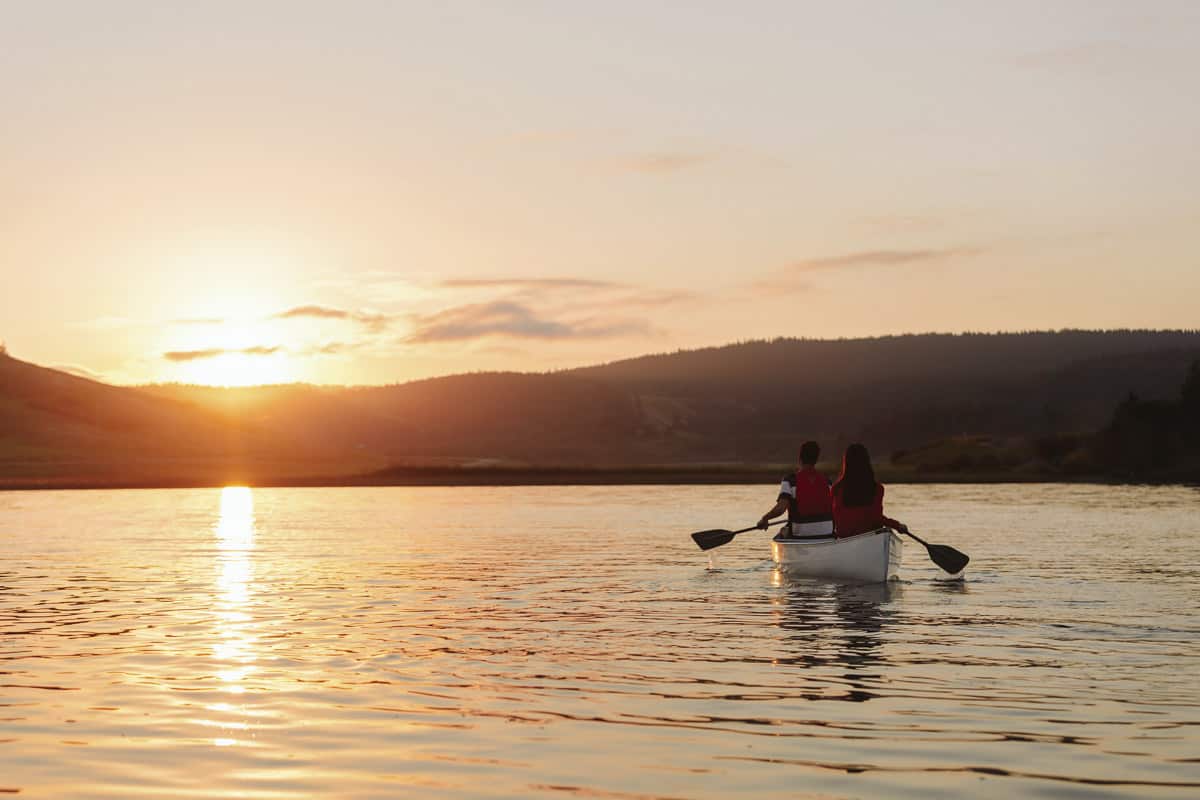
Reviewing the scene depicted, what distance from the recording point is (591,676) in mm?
14859

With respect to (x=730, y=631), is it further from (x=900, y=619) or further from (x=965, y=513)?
(x=965, y=513)

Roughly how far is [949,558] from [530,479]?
8404 centimetres

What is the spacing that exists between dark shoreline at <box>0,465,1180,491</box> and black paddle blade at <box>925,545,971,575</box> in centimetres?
7513

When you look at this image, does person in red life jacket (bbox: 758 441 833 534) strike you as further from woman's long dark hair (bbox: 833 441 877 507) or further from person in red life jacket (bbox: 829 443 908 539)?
woman's long dark hair (bbox: 833 441 877 507)

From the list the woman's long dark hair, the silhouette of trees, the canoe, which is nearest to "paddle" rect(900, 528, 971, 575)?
the canoe

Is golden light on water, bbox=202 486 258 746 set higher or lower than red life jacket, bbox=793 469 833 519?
lower

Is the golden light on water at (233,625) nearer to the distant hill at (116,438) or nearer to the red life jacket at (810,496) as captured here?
the red life jacket at (810,496)

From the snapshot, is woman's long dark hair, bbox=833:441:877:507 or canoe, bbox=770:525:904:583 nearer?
canoe, bbox=770:525:904:583

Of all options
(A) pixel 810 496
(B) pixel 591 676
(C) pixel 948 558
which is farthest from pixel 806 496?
(B) pixel 591 676

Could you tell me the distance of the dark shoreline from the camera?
103250mm

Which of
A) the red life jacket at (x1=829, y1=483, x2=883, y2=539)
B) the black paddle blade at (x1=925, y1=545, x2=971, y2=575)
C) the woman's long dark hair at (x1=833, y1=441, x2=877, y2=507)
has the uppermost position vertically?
the woman's long dark hair at (x1=833, y1=441, x2=877, y2=507)

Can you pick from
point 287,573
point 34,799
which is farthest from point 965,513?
point 34,799

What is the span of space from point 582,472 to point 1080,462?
3915cm

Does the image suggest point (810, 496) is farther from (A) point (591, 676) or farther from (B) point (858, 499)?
(A) point (591, 676)
